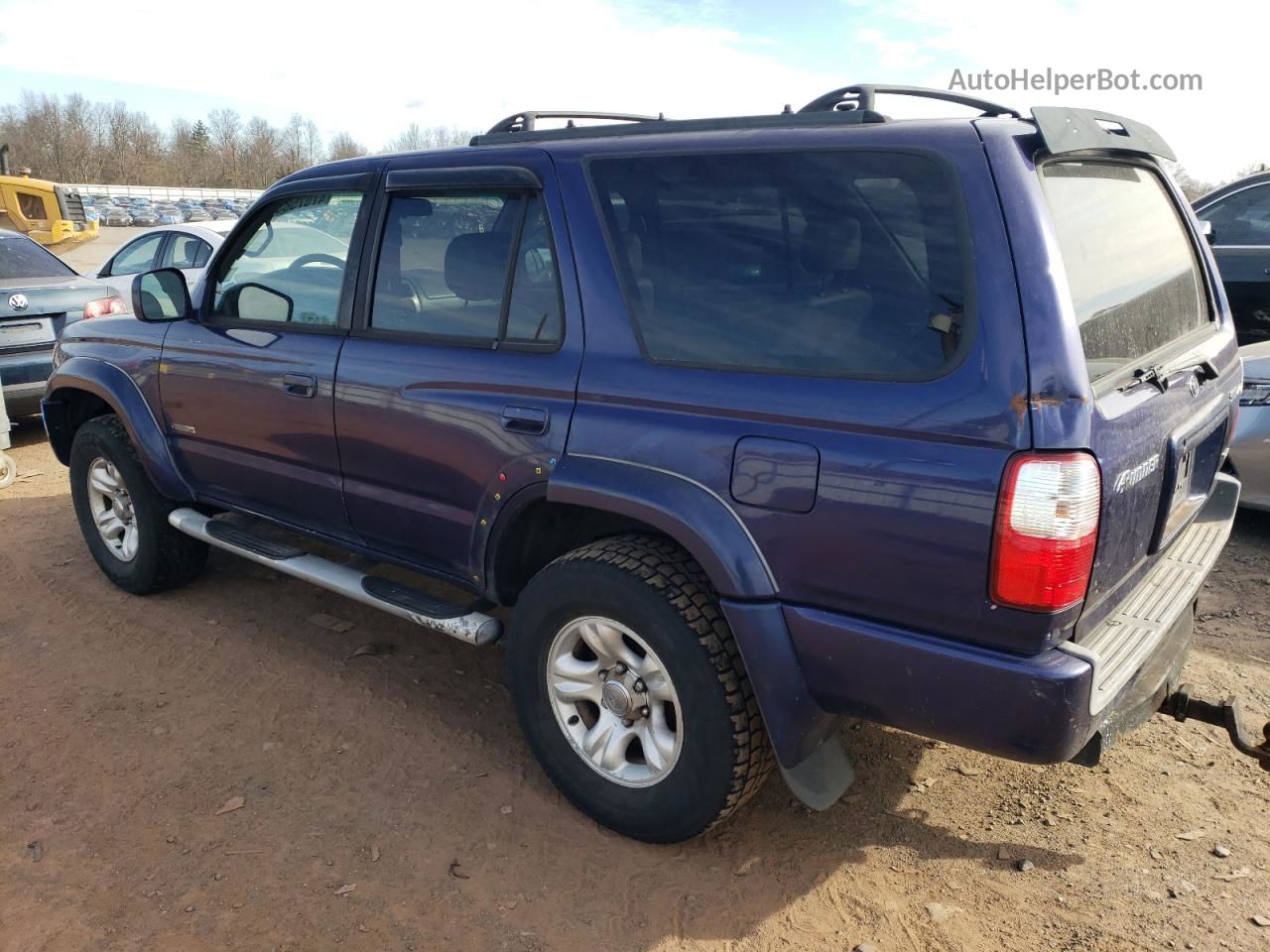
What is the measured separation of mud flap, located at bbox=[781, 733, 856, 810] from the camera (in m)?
2.53

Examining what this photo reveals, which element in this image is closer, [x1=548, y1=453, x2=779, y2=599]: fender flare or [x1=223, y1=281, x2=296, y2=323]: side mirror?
[x1=548, y1=453, x2=779, y2=599]: fender flare

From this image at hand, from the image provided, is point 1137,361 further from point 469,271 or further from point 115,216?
point 115,216

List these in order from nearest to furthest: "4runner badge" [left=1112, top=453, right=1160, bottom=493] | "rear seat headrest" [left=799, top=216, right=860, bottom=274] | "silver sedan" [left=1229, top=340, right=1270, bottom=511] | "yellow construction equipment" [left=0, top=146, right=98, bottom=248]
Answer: "4runner badge" [left=1112, top=453, right=1160, bottom=493] < "rear seat headrest" [left=799, top=216, right=860, bottom=274] < "silver sedan" [left=1229, top=340, right=1270, bottom=511] < "yellow construction equipment" [left=0, top=146, right=98, bottom=248]

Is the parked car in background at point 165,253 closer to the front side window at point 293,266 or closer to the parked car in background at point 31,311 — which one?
the parked car in background at point 31,311

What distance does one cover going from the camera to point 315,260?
146 inches

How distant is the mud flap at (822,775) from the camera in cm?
253

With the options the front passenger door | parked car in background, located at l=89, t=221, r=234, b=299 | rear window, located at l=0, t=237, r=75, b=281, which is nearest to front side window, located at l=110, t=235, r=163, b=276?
parked car in background, located at l=89, t=221, r=234, b=299

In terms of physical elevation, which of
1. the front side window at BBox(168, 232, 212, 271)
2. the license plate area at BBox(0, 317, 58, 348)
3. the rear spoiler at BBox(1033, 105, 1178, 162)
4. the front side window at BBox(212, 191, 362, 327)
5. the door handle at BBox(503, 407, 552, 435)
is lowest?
the license plate area at BBox(0, 317, 58, 348)

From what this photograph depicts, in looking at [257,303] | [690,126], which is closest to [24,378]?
[257,303]

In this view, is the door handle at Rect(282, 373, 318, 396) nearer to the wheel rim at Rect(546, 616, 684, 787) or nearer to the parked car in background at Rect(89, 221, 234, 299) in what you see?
the wheel rim at Rect(546, 616, 684, 787)

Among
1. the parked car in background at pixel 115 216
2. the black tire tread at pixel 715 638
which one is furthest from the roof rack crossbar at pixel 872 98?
the parked car in background at pixel 115 216

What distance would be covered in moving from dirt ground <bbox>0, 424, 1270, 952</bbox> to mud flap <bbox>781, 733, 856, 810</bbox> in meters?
0.30

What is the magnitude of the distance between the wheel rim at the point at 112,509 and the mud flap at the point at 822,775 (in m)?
3.45

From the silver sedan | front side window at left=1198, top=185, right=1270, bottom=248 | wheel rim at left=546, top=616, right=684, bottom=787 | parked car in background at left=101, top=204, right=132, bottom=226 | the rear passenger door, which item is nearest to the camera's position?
wheel rim at left=546, top=616, right=684, bottom=787
